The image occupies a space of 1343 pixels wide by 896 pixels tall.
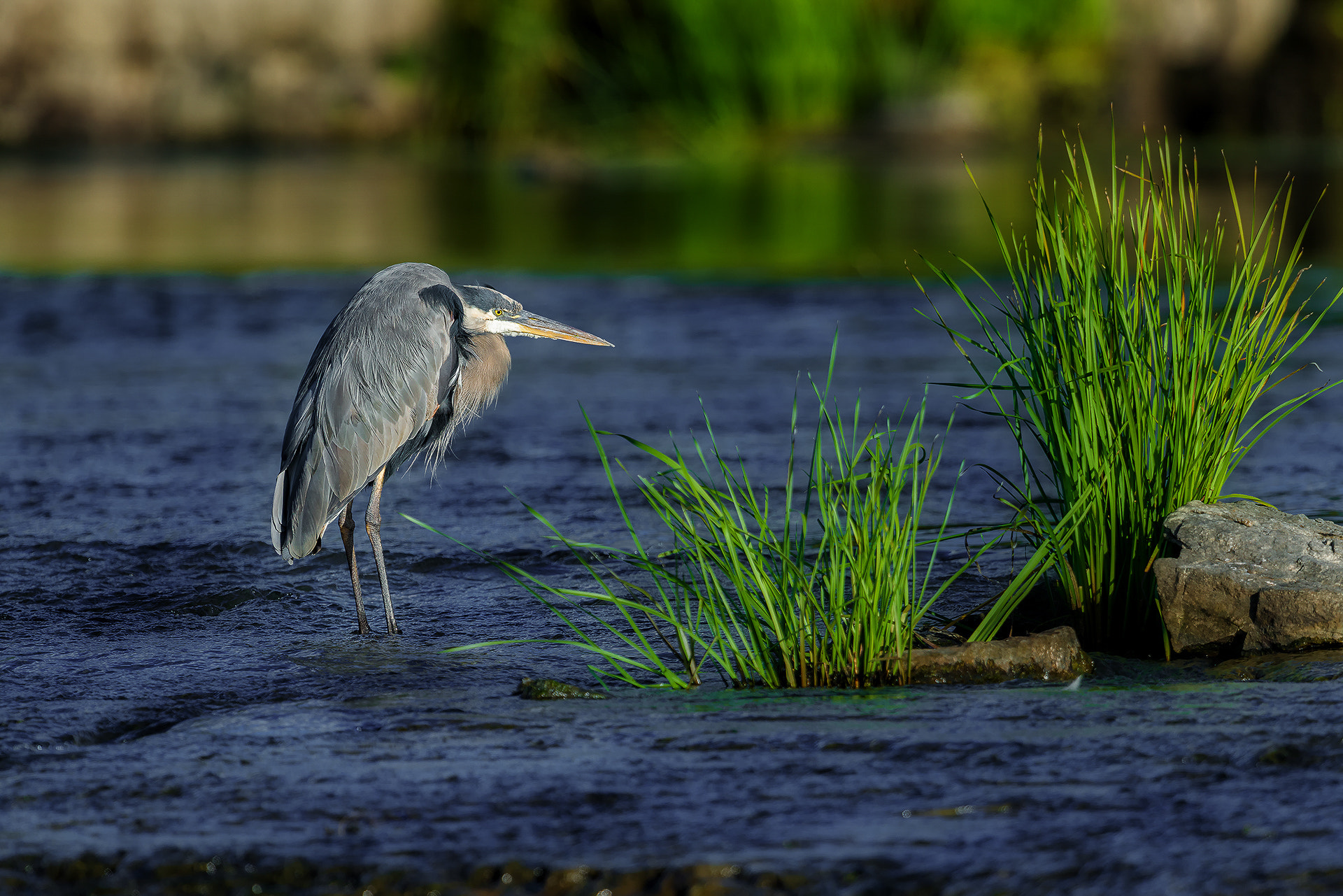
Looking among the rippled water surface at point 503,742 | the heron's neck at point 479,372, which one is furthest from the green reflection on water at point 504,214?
the rippled water surface at point 503,742

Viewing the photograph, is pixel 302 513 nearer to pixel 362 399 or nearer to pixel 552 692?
pixel 362 399

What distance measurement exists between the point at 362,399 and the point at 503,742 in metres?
1.52

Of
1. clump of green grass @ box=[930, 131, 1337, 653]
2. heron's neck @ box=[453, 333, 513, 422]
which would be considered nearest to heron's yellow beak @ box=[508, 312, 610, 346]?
heron's neck @ box=[453, 333, 513, 422]

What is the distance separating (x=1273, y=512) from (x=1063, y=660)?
2.49 feet

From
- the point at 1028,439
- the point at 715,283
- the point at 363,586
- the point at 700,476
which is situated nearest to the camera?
the point at 363,586

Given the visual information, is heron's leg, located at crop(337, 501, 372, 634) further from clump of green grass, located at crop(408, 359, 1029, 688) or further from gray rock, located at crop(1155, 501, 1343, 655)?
gray rock, located at crop(1155, 501, 1343, 655)

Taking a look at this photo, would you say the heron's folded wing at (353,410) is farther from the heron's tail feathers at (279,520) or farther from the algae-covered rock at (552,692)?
the algae-covered rock at (552,692)

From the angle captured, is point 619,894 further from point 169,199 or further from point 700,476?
point 169,199

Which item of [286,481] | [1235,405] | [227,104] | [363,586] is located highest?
[227,104]

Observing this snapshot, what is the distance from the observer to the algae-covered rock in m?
3.24

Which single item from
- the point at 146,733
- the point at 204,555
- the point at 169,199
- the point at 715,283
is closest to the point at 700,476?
the point at 204,555

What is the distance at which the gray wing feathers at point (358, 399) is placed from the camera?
4156 millimetres

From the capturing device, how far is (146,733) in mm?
3148

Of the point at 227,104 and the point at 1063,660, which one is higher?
the point at 227,104
